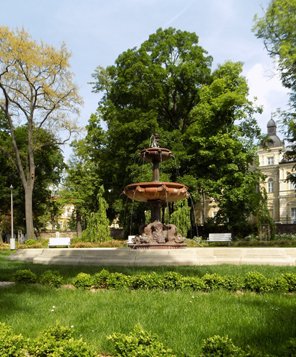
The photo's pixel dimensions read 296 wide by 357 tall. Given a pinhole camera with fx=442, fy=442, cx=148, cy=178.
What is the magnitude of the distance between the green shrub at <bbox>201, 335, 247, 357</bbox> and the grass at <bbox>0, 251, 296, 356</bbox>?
46cm

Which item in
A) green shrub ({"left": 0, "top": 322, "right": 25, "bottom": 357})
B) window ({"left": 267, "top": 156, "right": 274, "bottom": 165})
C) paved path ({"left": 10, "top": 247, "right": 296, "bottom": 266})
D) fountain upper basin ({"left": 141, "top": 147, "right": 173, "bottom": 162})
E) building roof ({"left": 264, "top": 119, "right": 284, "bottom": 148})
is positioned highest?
building roof ({"left": 264, "top": 119, "right": 284, "bottom": 148})

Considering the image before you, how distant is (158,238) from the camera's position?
15.9 metres

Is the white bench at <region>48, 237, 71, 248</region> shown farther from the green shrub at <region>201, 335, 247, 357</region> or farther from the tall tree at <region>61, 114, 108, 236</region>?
the green shrub at <region>201, 335, 247, 357</region>

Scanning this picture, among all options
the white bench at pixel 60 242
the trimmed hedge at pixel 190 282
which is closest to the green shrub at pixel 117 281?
the trimmed hedge at pixel 190 282

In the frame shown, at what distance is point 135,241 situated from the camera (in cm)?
1589

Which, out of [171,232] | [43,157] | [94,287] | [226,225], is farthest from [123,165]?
[94,287]

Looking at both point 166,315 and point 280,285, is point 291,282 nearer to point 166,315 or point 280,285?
point 280,285

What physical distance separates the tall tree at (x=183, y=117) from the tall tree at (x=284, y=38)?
13.1 ft

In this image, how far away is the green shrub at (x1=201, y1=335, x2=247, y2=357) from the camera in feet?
12.1

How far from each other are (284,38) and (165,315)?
24086 millimetres

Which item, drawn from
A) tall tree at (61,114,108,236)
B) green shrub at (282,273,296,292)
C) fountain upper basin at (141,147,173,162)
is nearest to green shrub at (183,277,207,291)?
green shrub at (282,273,296,292)

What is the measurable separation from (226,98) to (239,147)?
3.55 meters

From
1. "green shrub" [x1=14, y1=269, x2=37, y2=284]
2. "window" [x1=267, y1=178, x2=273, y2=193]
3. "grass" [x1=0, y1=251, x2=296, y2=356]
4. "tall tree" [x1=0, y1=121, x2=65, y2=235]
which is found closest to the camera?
"grass" [x1=0, y1=251, x2=296, y2=356]

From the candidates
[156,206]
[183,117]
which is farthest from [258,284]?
[183,117]
